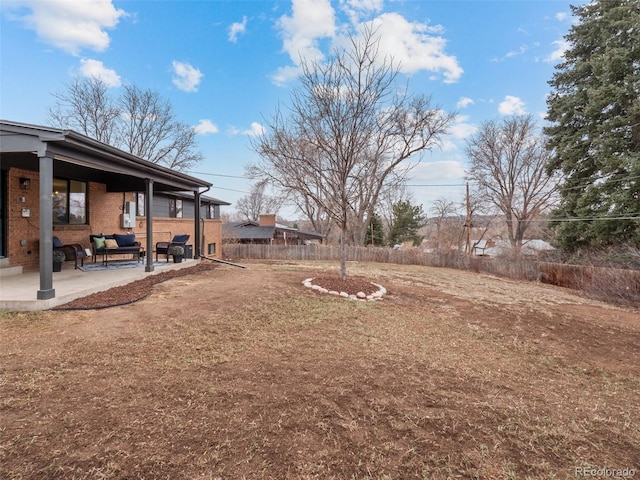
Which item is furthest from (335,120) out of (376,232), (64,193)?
(376,232)

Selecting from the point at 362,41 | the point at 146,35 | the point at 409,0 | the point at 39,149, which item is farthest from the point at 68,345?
the point at 146,35

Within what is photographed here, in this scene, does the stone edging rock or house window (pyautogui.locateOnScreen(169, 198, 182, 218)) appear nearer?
the stone edging rock

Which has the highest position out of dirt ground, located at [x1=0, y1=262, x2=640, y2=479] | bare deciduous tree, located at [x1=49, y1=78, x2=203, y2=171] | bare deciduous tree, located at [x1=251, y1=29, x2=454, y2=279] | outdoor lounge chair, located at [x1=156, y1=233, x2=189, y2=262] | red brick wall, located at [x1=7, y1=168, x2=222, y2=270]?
bare deciduous tree, located at [x1=49, y1=78, x2=203, y2=171]

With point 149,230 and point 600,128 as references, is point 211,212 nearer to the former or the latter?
point 149,230

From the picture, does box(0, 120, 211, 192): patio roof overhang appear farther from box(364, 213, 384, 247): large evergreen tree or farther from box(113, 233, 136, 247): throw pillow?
box(364, 213, 384, 247): large evergreen tree

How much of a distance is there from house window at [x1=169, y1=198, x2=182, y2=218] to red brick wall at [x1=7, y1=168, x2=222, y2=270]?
9.72 ft

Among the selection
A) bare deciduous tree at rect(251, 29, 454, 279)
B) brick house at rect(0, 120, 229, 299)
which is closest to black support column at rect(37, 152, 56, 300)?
brick house at rect(0, 120, 229, 299)

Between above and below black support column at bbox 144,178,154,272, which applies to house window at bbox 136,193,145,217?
above

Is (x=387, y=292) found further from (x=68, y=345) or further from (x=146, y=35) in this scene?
(x=146, y=35)

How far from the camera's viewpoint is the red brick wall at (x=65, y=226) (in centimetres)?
641

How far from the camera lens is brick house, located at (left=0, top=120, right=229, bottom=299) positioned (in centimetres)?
443

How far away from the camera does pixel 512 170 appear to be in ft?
77.9

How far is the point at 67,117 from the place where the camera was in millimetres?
19000

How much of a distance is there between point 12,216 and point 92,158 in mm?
2718
